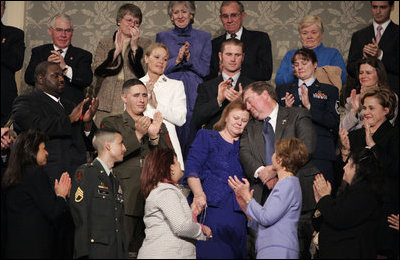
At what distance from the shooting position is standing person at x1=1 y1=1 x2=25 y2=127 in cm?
654

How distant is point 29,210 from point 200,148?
56.5 inches

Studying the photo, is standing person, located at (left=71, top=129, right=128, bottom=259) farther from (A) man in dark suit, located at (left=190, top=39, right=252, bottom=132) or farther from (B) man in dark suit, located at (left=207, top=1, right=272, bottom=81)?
(B) man in dark suit, located at (left=207, top=1, right=272, bottom=81)

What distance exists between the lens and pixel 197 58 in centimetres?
704

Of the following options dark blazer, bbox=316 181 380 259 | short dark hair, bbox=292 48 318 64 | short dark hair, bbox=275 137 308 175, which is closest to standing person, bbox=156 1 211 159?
short dark hair, bbox=292 48 318 64

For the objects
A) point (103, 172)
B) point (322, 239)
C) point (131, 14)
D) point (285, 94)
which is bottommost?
point (322, 239)

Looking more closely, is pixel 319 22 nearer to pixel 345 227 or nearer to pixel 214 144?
pixel 214 144

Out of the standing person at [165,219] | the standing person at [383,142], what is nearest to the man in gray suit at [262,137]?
the standing person at [383,142]

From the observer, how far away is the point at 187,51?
6.90 metres

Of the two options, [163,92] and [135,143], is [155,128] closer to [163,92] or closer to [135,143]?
[135,143]

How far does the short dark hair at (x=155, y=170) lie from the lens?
4.84 meters

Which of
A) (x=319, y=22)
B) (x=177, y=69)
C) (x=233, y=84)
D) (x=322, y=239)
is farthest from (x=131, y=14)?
(x=322, y=239)

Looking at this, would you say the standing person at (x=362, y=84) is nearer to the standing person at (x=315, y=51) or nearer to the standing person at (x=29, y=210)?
the standing person at (x=315, y=51)

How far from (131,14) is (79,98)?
975 mm

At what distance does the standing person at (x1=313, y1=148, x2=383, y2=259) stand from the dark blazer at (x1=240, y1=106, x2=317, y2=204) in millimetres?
700
